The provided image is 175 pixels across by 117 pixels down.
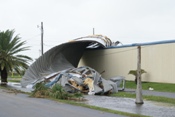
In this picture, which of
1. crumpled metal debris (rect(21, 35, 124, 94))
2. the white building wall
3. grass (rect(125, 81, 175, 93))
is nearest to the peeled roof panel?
crumpled metal debris (rect(21, 35, 124, 94))

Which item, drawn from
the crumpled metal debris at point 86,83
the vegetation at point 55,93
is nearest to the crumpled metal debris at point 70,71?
the crumpled metal debris at point 86,83

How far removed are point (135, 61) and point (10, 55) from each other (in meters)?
12.6

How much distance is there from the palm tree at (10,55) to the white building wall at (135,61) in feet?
28.4

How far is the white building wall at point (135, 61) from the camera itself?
94.2 feet

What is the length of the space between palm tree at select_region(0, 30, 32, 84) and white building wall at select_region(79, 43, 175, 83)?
866 cm

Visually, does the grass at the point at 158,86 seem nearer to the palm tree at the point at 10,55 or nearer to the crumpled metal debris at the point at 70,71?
the crumpled metal debris at the point at 70,71

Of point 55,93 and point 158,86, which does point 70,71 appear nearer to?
point 158,86

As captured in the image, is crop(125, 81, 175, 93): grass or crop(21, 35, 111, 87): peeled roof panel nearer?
crop(125, 81, 175, 93): grass

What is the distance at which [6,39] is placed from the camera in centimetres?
3344

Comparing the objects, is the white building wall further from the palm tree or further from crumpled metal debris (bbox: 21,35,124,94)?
the palm tree

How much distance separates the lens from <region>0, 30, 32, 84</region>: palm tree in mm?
32500

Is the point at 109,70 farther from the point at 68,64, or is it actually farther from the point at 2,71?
the point at 2,71

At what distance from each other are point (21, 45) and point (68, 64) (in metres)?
5.99

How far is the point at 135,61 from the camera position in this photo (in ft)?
107
